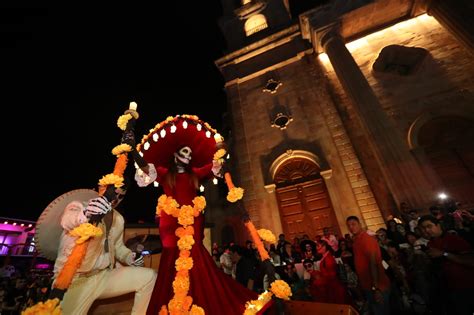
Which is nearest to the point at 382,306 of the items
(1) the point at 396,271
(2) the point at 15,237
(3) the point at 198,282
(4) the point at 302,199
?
(1) the point at 396,271

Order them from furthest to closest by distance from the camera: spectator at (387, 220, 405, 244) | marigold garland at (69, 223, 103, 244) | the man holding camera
→ spectator at (387, 220, 405, 244), the man holding camera, marigold garland at (69, 223, 103, 244)

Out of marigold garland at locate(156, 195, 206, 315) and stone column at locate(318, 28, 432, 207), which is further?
stone column at locate(318, 28, 432, 207)

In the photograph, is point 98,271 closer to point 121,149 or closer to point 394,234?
point 121,149

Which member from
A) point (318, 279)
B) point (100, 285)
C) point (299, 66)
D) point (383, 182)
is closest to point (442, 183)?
point (383, 182)

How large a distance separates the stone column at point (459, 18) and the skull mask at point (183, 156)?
12.4 metres

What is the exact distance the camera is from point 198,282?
10.7 feet

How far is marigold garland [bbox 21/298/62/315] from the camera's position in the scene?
6.21ft

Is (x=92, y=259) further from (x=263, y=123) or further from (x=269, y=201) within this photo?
(x=263, y=123)

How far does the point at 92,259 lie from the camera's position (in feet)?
8.87

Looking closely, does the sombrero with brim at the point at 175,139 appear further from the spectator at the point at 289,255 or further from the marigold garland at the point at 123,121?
the spectator at the point at 289,255

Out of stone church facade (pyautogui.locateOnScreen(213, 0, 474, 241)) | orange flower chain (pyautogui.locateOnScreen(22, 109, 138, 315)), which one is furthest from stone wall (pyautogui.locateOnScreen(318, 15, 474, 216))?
orange flower chain (pyautogui.locateOnScreen(22, 109, 138, 315))

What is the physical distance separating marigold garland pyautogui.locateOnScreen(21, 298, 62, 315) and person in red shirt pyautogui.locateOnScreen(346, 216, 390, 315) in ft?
15.9

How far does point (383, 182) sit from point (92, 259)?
34.1 ft

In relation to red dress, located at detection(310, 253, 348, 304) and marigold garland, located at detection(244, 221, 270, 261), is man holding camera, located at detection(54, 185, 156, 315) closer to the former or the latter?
marigold garland, located at detection(244, 221, 270, 261)
